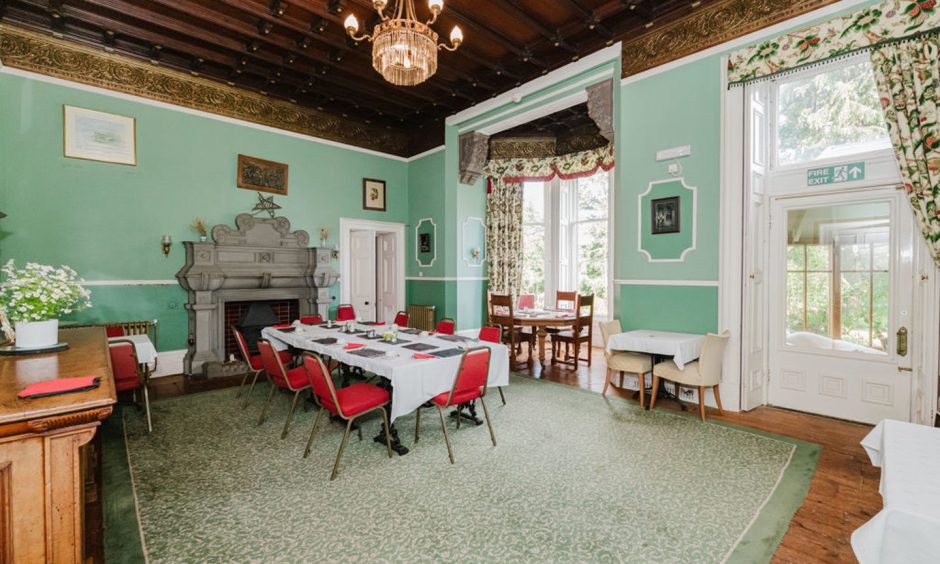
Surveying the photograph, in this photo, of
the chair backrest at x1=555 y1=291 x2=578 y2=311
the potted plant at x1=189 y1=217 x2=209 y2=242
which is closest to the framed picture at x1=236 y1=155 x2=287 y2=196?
the potted plant at x1=189 y1=217 x2=209 y2=242

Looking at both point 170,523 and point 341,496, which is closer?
point 170,523

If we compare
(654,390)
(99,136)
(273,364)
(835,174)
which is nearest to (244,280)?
(99,136)

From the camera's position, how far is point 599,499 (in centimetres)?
252

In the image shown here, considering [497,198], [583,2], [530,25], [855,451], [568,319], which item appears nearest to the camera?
[855,451]

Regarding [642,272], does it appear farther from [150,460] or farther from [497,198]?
[150,460]

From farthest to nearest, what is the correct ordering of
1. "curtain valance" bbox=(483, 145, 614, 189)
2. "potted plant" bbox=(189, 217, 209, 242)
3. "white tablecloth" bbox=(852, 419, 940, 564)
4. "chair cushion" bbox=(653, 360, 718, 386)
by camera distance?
1. "curtain valance" bbox=(483, 145, 614, 189)
2. "potted plant" bbox=(189, 217, 209, 242)
3. "chair cushion" bbox=(653, 360, 718, 386)
4. "white tablecloth" bbox=(852, 419, 940, 564)

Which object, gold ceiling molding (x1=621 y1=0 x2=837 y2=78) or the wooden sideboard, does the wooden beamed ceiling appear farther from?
the wooden sideboard

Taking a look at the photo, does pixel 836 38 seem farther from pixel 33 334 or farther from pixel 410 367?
pixel 33 334

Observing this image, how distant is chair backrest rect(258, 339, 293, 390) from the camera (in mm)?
3430

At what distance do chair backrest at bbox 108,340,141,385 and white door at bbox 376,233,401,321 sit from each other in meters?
4.63

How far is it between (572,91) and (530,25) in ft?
3.59

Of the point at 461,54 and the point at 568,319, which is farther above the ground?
the point at 461,54

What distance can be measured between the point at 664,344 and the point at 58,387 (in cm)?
413

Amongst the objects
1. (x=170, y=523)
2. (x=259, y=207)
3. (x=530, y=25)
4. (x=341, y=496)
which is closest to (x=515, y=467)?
(x=341, y=496)
